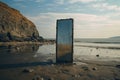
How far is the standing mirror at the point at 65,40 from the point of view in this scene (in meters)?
17.4

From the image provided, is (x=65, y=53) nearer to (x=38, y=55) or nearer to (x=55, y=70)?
(x=55, y=70)

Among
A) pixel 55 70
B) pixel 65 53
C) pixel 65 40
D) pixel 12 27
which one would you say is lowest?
pixel 55 70

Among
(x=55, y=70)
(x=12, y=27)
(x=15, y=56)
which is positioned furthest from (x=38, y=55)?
(x=12, y=27)

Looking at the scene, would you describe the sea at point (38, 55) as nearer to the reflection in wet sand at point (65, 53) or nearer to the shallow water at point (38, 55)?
the shallow water at point (38, 55)

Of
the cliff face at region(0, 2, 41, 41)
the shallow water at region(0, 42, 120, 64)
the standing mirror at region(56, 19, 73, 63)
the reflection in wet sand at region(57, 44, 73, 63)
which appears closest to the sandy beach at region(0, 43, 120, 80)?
the shallow water at region(0, 42, 120, 64)

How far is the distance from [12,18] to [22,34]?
612 centimetres

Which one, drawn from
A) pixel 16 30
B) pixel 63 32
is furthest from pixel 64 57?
pixel 16 30

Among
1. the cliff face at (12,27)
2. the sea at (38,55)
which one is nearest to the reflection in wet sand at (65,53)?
the sea at (38,55)

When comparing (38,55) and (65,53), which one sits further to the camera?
(38,55)

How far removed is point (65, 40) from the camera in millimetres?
17531

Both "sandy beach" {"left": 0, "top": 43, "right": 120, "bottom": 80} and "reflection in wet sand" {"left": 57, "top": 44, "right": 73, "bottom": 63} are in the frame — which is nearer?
"sandy beach" {"left": 0, "top": 43, "right": 120, "bottom": 80}

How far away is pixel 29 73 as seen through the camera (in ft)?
40.0

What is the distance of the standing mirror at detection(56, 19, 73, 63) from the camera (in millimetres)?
17406

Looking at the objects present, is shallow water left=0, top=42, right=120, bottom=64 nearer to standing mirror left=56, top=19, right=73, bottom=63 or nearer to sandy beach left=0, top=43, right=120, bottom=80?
sandy beach left=0, top=43, right=120, bottom=80
